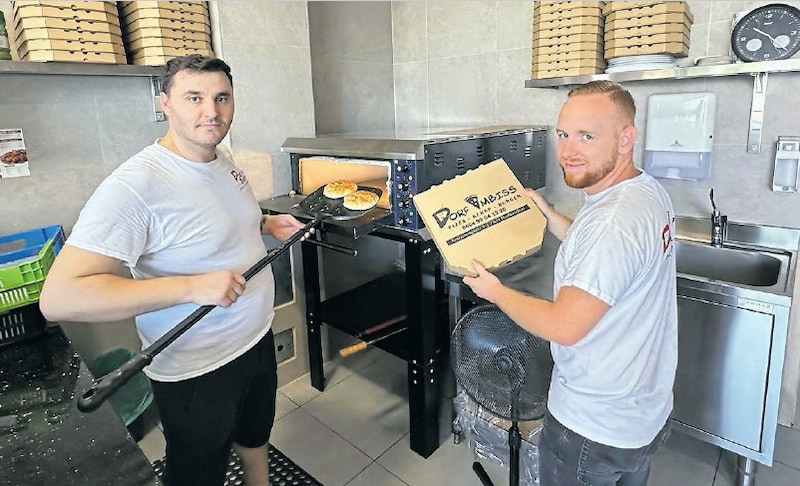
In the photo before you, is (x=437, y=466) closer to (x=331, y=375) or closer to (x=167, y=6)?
(x=331, y=375)

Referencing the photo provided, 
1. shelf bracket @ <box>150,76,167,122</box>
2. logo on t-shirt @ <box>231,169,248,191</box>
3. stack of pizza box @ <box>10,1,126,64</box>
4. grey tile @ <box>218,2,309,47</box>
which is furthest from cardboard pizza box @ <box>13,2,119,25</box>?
logo on t-shirt @ <box>231,169,248,191</box>

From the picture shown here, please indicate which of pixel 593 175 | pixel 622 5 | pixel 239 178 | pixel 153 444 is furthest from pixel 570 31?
pixel 153 444

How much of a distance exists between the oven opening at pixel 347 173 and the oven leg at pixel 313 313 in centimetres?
35

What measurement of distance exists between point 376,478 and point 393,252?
0.97 meters

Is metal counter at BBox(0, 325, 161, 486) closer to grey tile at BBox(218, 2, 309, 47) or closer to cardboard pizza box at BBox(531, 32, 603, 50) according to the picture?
grey tile at BBox(218, 2, 309, 47)

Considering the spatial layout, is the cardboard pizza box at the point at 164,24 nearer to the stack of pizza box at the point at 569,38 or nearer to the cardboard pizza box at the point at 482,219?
the cardboard pizza box at the point at 482,219

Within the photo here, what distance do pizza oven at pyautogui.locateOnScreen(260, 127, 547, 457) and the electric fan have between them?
1.46ft

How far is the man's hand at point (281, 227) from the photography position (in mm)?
1714

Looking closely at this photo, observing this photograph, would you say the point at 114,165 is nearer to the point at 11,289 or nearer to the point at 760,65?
the point at 11,289

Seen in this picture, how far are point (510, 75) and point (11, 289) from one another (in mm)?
2180

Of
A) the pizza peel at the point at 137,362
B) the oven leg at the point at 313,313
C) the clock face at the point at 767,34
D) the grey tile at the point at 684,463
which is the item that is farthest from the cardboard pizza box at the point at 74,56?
the grey tile at the point at 684,463

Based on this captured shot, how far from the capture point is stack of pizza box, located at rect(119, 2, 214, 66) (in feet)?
6.18

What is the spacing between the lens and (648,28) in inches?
75.2

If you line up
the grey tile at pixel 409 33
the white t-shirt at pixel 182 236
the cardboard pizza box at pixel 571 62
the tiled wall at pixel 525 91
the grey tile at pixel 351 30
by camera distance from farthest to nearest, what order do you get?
the grey tile at pixel 409 33, the grey tile at pixel 351 30, the cardboard pizza box at pixel 571 62, the tiled wall at pixel 525 91, the white t-shirt at pixel 182 236
